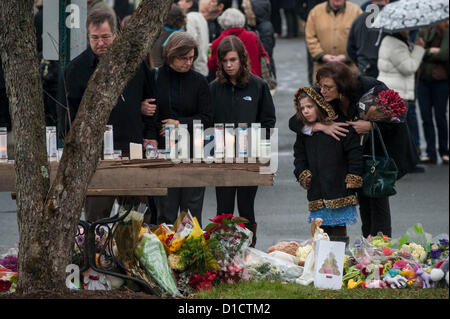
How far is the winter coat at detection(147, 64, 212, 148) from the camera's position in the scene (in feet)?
25.6

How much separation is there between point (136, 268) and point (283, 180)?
4.90 meters

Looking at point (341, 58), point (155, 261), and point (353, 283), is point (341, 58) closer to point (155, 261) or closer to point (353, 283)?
point (353, 283)

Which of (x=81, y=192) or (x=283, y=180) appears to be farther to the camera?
(x=283, y=180)

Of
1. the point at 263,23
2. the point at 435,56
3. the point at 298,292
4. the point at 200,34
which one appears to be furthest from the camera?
the point at 263,23

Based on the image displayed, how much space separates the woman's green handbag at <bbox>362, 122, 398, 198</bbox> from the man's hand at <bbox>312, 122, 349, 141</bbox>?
0.22 m

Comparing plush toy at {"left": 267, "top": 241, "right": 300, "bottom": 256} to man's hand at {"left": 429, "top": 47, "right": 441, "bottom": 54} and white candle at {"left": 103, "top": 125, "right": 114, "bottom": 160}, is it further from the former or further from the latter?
man's hand at {"left": 429, "top": 47, "right": 441, "bottom": 54}

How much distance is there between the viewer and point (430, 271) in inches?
252

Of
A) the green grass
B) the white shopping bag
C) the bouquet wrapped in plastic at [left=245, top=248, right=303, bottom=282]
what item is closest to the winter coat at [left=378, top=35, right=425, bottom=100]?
the bouquet wrapped in plastic at [left=245, top=248, right=303, bottom=282]

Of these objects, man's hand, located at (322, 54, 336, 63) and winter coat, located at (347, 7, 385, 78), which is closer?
winter coat, located at (347, 7, 385, 78)

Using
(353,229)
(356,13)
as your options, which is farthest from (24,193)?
(356,13)

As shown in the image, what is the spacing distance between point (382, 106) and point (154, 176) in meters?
1.93

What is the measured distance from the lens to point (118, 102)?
7.35 m

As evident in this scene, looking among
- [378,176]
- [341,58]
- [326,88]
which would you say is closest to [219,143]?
[326,88]
